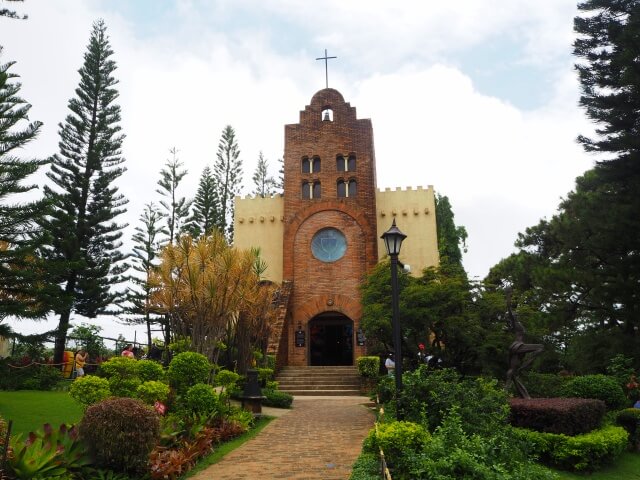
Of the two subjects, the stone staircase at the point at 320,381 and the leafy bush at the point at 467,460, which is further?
the stone staircase at the point at 320,381

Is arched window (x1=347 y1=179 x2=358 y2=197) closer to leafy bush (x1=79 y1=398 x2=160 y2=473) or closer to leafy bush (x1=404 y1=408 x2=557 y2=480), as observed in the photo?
leafy bush (x1=404 y1=408 x2=557 y2=480)

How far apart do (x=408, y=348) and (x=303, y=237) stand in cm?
888

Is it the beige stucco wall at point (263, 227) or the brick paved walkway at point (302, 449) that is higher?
the beige stucco wall at point (263, 227)

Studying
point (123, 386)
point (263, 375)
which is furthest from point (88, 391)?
point (263, 375)

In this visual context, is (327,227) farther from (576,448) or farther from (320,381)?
(576,448)

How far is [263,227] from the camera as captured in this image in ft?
75.1

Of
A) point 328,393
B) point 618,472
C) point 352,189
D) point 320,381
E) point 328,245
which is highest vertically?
point 352,189

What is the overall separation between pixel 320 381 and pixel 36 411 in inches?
359

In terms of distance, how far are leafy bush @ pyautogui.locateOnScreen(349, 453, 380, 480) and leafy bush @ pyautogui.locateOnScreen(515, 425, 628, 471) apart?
8.71 ft

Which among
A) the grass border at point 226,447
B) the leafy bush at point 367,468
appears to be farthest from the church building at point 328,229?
the leafy bush at point 367,468

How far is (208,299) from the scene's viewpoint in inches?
495

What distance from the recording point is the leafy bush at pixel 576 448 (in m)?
7.59

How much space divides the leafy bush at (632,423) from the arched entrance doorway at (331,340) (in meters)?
11.8

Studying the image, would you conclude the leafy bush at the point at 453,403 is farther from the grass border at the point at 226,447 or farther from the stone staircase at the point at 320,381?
the stone staircase at the point at 320,381
